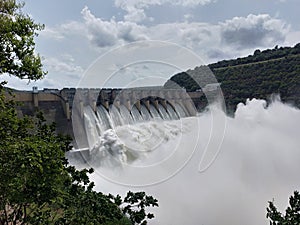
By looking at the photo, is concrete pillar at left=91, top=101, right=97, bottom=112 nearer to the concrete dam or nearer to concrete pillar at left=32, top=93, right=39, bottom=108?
the concrete dam

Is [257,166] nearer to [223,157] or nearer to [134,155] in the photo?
[223,157]

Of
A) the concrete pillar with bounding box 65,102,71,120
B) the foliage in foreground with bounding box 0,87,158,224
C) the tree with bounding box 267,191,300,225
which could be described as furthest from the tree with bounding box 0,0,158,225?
the concrete pillar with bounding box 65,102,71,120

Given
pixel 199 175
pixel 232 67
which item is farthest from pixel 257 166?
pixel 232 67

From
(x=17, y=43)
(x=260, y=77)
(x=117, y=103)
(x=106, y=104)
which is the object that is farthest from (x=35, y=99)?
(x=260, y=77)

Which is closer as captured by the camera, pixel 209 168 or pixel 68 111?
pixel 209 168

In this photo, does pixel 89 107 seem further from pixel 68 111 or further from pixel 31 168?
pixel 31 168
